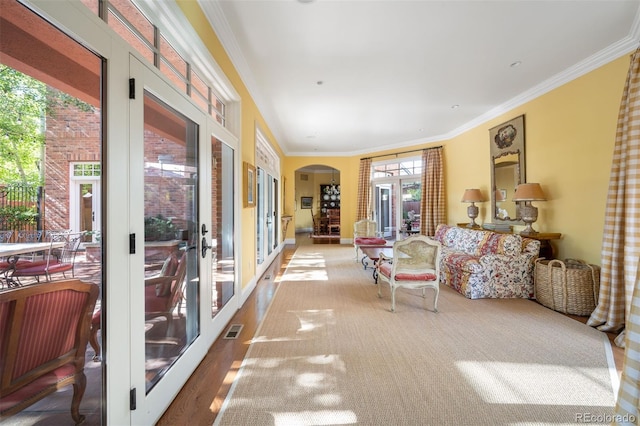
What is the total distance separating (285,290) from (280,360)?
182cm

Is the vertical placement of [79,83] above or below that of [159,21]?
below

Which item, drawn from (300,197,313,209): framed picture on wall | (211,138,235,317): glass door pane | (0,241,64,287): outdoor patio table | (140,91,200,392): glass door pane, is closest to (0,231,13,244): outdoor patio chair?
(0,241,64,287): outdoor patio table

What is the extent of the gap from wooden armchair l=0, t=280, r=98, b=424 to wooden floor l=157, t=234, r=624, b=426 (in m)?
0.57

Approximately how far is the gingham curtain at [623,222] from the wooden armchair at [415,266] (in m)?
1.54

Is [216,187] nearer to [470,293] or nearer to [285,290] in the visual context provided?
[285,290]

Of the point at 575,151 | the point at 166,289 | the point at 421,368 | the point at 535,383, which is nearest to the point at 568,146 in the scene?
the point at 575,151

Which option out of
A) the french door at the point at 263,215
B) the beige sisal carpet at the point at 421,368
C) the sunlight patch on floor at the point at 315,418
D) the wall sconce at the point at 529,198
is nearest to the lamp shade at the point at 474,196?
the wall sconce at the point at 529,198

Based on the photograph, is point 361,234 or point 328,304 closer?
point 328,304

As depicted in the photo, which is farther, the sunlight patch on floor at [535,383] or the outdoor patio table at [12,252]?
the sunlight patch on floor at [535,383]

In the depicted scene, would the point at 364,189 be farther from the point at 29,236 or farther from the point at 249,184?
the point at 29,236

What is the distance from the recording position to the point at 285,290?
13.1 feet

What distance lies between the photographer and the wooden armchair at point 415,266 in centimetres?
318

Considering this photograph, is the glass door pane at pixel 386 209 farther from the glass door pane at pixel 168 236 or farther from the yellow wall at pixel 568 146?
the glass door pane at pixel 168 236

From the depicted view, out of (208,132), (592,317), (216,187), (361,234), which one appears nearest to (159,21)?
(208,132)
